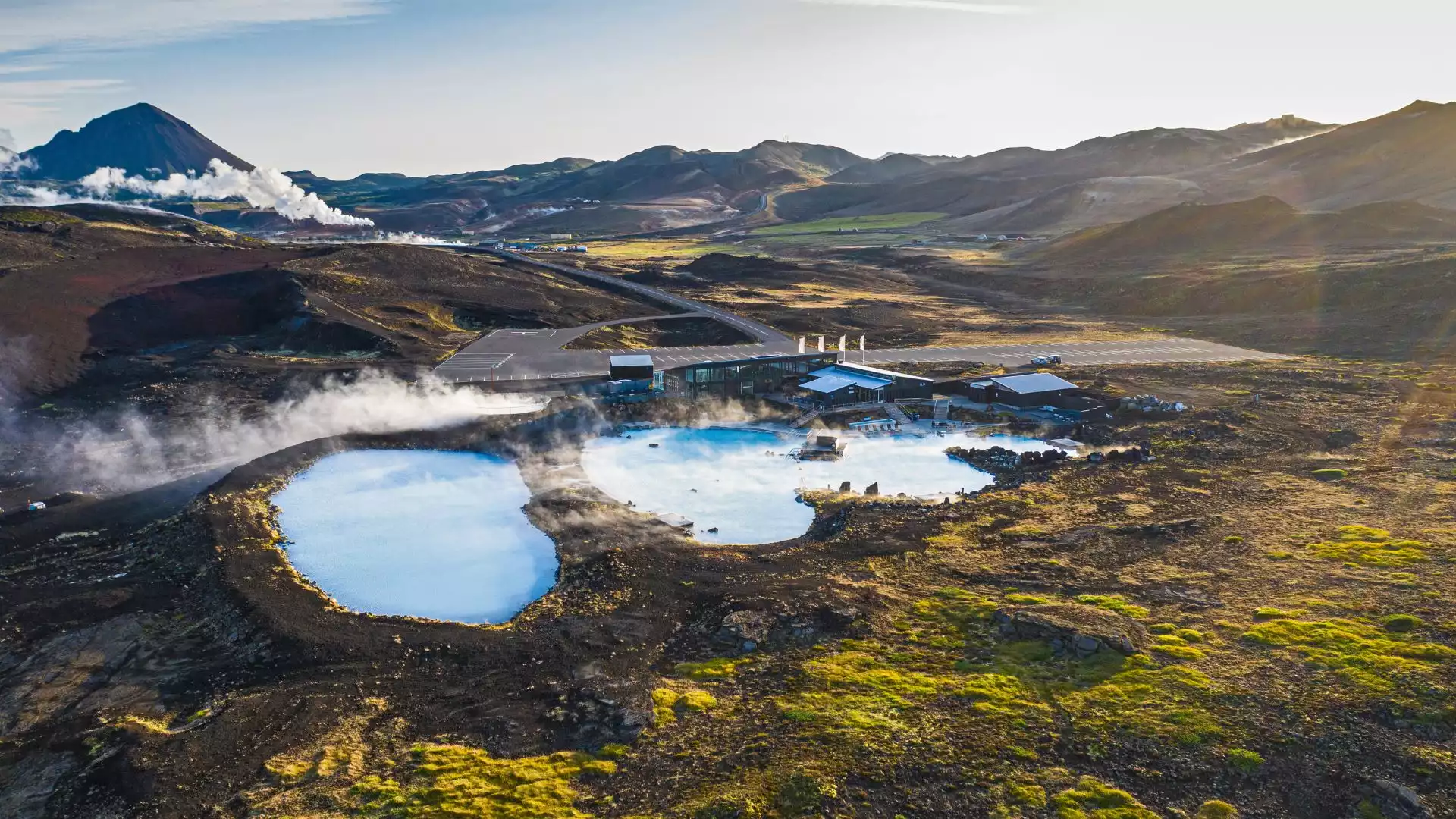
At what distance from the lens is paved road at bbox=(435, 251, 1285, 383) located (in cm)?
8369

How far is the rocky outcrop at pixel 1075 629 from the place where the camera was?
33562 millimetres

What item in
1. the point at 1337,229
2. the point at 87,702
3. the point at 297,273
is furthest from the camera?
the point at 1337,229

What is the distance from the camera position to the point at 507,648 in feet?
112

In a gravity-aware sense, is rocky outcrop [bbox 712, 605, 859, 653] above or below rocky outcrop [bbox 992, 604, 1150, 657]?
below

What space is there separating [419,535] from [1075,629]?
33.4 meters

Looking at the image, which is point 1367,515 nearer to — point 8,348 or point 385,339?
point 385,339

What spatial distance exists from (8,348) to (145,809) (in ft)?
234

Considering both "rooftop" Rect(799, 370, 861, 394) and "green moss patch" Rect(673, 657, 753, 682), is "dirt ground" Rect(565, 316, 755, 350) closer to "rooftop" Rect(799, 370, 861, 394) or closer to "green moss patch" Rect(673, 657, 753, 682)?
"rooftop" Rect(799, 370, 861, 394)

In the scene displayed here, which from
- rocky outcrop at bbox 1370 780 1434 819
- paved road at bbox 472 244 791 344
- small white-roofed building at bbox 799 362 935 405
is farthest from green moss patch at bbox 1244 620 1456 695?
paved road at bbox 472 244 791 344

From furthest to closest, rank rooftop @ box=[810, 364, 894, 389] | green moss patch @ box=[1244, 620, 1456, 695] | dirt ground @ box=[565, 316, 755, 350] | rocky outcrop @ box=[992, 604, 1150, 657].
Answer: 1. dirt ground @ box=[565, 316, 755, 350]
2. rooftop @ box=[810, 364, 894, 389]
3. rocky outcrop @ box=[992, 604, 1150, 657]
4. green moss patch @ box=[1244, 620, 1456, 695]

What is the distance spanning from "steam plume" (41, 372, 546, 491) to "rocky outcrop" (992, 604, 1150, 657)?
147ft

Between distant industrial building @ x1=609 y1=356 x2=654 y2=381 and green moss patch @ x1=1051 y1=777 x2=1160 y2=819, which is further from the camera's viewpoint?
distant industrial building @ x1=609 y1=356 x2=654 y2=381

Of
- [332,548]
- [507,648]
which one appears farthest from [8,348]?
[507,648]

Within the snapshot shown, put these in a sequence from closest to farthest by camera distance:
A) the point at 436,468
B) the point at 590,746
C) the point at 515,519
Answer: the point at 590,746
the point at 515,519
the point at 436,468
